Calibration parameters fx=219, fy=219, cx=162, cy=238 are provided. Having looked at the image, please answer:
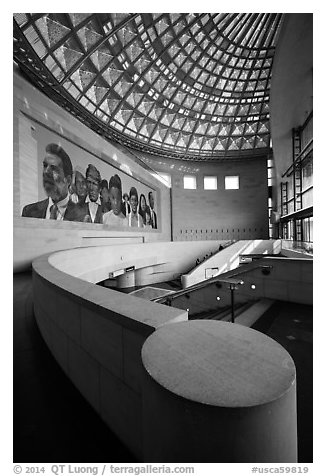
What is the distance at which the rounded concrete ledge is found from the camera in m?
1.05

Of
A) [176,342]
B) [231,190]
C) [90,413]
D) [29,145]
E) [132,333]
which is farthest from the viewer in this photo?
[231,190]

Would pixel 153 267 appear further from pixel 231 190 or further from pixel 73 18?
pixel 231 190

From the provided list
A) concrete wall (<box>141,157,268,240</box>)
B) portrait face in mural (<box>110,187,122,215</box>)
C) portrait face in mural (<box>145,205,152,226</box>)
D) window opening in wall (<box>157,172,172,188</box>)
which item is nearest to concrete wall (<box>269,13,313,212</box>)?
concrete wall (<box>141,157,268,240</box>)

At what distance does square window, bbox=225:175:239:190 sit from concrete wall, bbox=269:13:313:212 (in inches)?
429

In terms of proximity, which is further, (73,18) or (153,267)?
(153,267)

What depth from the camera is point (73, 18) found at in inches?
494

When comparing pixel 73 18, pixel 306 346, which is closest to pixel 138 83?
pixel 73 18

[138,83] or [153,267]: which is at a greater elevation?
[138,83]

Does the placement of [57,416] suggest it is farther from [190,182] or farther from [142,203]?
[190,182]

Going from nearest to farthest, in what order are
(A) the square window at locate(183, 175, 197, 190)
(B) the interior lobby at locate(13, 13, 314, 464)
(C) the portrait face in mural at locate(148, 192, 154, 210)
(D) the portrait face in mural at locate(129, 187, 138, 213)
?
(B) the interior lobby at locate(13, 13, 314, 464), (D) the portrait face in mural at locate(129, 187, 138, 213), (C) the portrait face in mural at locate(148, 192, 154, 210), (A) the square window at locate(183, 175, 197, 190)

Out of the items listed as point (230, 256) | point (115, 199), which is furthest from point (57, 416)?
point (230, 256)

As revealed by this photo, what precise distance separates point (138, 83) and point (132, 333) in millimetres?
23423

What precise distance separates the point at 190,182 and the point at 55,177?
23337 millimetres

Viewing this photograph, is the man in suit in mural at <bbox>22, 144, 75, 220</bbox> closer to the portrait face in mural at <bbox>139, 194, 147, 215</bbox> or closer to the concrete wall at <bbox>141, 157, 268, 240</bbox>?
the portrait face in mural at <bbox>139, 194, 147, 215</bbox>
